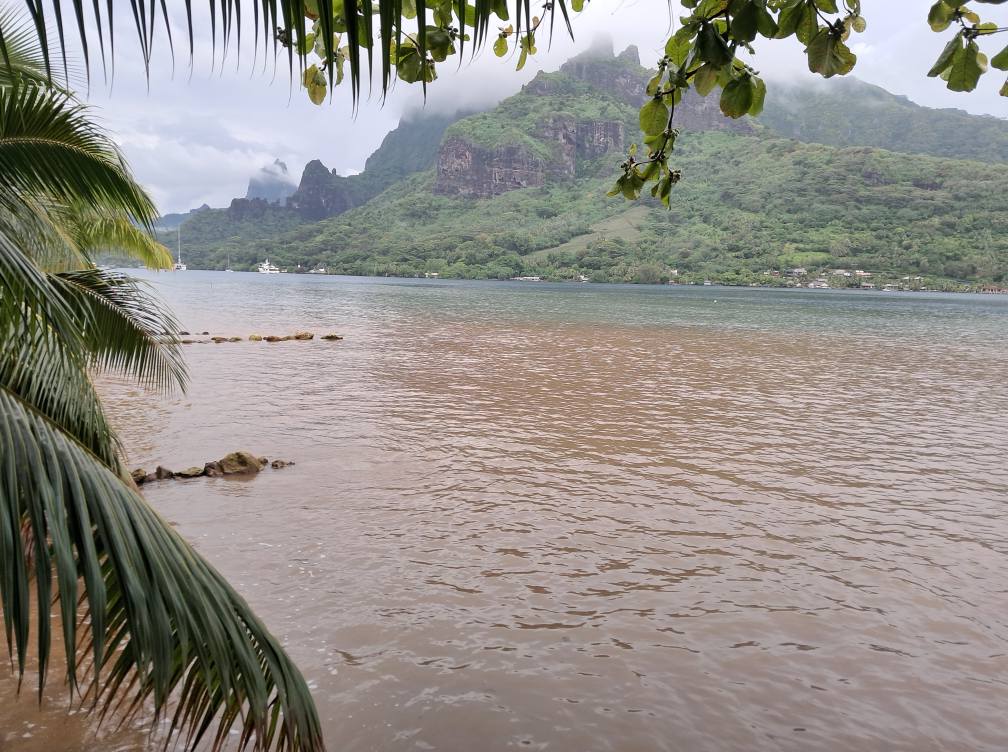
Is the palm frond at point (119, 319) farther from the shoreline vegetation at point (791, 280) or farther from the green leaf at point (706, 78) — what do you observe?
the shoreline vegetation at point (791, 280)

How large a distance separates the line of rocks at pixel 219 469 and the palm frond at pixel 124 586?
26.4 ft

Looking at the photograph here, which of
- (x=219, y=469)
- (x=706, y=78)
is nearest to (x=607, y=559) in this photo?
(x=706, y=78)

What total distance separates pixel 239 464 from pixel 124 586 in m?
8.57

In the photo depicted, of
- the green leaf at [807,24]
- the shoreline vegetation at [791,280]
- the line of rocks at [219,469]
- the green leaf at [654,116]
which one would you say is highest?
the shoreline vegetation at [791,280]

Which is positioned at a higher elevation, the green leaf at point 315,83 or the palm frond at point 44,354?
the green leaf at point 315,83

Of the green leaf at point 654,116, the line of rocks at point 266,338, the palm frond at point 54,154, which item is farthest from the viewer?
the line of rocks at point 266,338

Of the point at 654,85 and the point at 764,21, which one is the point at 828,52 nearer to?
the point at 764,21

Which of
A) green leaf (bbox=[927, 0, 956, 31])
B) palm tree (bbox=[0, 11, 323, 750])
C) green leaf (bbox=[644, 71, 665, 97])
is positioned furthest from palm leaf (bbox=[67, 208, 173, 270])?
green leaf (bbox=[927, 0, 956, 31])

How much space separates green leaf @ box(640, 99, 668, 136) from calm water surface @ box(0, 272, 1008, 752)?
3767 millimetres

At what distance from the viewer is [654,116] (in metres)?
2.60

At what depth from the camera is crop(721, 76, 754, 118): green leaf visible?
2.34 metres

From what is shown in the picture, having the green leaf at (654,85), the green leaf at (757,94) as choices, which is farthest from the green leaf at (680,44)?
the green leaf at (757,94)

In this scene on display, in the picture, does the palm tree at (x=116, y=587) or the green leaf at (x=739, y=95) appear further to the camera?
the green leaf at (x=739, y=95)

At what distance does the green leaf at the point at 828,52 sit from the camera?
221 centimetres
